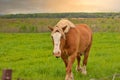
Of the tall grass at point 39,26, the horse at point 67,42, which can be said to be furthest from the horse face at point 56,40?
the tall grass at point 39,26

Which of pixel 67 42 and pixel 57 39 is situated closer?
pixel 57 39

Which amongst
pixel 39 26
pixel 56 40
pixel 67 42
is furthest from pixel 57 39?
pixel 39 26

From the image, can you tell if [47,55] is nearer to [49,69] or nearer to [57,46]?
[49,69]

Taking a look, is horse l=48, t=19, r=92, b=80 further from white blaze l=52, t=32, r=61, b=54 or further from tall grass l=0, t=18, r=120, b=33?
tall grass l=0, t=18, r=120, b=33

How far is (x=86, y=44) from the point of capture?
12.0 meters

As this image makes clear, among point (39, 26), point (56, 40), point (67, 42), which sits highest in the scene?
point (56, 40)

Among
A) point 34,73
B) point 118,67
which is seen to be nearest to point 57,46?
point 34,73

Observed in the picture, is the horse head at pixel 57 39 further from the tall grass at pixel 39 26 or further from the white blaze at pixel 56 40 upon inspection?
the tall grass at pixel 39 26

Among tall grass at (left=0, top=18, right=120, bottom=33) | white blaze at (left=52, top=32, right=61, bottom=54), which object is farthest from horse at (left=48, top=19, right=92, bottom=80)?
tall grass at (left=0, top=18, right=120, bottom=33)

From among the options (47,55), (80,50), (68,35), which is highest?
(68,35)

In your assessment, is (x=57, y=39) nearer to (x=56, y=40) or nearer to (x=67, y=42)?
(x=56, y=40)

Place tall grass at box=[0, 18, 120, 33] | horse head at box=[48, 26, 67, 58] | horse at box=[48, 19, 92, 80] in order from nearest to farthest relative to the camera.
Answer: horse head at box=[48, 26, 67, 58] < horse at box=[48, 19, 92, 80] < tall grass at box=[0, 18, 120, 33]

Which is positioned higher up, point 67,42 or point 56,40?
point 56,40

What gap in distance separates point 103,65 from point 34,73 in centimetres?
331
